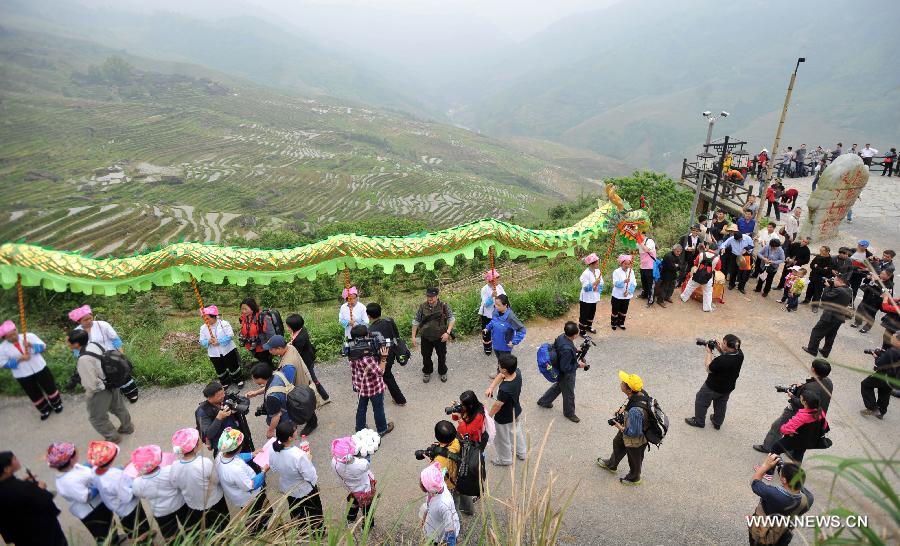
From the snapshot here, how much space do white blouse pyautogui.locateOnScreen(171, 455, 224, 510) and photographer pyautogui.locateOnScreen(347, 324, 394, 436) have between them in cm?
179

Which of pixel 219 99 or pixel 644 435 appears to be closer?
pixel 644 435

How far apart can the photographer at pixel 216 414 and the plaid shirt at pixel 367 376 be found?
1207mm

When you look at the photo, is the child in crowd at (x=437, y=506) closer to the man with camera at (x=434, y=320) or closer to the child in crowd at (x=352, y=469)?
the child in crowd at (x=352, y=469)

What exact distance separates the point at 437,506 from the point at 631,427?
2167 mm

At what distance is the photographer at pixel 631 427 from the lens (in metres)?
4.84

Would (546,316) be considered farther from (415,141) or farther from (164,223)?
(415,141)

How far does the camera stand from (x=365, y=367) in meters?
5.55

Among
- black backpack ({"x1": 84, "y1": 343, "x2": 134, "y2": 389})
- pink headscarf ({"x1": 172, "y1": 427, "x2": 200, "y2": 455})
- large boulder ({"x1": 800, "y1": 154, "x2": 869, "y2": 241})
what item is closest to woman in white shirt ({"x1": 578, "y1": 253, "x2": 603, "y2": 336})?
pink headscarf ({"x1": 172, "y1": 427, "x2": 200, "y2": 455})

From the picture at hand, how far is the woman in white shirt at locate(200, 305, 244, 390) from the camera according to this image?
6.52 meters

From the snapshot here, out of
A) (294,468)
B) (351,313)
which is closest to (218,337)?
(351,313)

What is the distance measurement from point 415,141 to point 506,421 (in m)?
93.5

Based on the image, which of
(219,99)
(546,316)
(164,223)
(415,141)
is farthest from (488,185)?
(546,316)

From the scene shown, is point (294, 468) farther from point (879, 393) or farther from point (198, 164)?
point (198, 164)

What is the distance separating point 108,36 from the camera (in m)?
181
